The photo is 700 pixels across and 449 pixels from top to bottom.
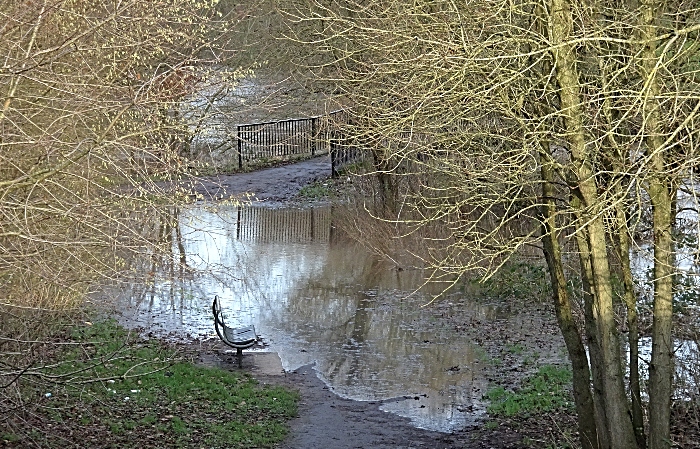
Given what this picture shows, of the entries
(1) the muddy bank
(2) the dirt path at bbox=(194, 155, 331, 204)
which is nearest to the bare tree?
(1) the muddy bank

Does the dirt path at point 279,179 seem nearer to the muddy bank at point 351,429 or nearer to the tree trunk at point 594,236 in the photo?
the muddy bank at point 351,429

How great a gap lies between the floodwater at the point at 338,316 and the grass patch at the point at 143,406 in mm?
1180

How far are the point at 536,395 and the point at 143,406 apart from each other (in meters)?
5.14

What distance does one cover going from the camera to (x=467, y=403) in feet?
37.5

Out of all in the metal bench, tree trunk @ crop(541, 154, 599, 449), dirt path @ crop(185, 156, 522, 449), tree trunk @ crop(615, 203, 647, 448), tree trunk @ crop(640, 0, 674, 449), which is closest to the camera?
tree trunk @ crop(640, 0, 674, 449)

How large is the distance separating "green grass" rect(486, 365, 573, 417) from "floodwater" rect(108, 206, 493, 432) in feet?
0.95

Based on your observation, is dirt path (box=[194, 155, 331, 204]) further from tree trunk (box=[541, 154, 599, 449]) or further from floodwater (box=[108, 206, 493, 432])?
tree trunk (box=[541, 154, 599, 449])

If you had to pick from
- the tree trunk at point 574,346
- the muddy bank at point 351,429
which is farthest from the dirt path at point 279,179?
the tree trunk at point 574,346

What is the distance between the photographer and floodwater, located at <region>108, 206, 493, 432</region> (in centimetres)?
1178

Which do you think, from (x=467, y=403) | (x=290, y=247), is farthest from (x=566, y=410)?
(x=290, y=247)

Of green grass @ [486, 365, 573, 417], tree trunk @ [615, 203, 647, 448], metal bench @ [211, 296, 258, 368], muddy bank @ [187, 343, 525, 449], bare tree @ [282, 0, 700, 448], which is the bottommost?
muddy bank @ [187, 343, 525, 449]

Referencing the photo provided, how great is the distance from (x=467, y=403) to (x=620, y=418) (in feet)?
13.2

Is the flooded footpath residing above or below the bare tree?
below

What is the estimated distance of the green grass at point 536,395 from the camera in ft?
35.5
